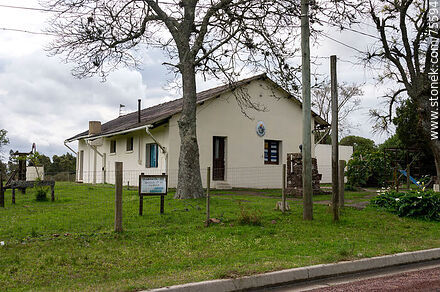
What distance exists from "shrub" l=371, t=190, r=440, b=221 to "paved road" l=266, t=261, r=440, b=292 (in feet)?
17.2

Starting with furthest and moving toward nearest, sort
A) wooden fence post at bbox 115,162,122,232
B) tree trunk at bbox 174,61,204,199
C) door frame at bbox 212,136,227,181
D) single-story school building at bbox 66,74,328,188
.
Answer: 1. door frame at bbox 212,136,227,181
2. single-story school building at bbox 66,74,328,188
3. tree trunk at bbox 174,61,204,199
4. wooden fence post at bbox 115,162,122,232

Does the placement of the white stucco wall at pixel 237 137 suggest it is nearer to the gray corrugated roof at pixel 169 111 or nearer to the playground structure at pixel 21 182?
the gray corrugated roof at pixel 169 111

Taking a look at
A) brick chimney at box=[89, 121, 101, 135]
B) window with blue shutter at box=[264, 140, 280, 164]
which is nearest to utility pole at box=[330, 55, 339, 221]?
window with blue shutter at box=[264, 140, 280, 164]

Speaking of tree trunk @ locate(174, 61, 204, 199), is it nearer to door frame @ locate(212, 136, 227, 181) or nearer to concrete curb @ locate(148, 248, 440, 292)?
door frame @ locate(212, 136, 227, 181)

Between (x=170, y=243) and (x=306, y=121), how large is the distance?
5025 mm

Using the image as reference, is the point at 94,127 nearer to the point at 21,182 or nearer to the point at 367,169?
the point at 21,182

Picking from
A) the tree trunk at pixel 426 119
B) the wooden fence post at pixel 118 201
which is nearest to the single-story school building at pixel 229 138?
the tree trunk at pixel 426 119

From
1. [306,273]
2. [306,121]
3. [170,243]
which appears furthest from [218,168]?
[306,273]

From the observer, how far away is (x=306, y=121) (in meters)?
11.2

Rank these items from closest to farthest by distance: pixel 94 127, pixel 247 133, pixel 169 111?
pixel 169 111, pixel 247 133, pixel 94 127

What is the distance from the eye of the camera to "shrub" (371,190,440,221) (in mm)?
12102

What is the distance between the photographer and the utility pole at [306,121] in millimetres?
11047

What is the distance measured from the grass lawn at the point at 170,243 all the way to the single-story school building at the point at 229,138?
8424 millimetres

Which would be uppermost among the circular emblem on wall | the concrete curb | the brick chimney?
the brick chimney
